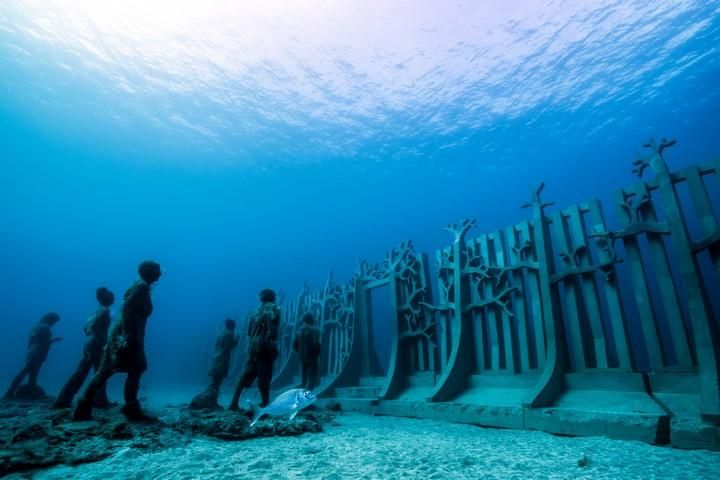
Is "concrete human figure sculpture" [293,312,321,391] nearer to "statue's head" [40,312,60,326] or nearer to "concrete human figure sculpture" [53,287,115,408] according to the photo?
"concrete human figure sculpture" [53,287,115,408]

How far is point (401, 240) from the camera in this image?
31766 millimetres

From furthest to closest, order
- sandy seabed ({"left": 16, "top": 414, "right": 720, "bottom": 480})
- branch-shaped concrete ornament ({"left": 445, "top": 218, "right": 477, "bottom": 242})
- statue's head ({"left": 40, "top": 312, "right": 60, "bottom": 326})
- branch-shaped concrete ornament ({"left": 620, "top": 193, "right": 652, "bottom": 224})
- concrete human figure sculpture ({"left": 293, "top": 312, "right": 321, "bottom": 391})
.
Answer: statue's head ({"left": 40, "top": 312, "right": 60, "bottom": 326})
concrete human figure sculpture ({"left": 293, "top": 312, "right": 321, "bottom": 391})
branch-shaped concrete ornament ({"left": 445, "top": 218, "right": 477, "bottom": 242})
branch-shaped concrete ornament ({"left": 620, "top": 193, "right": 652, "bottom": 224})
sandy seabed ({"left": 16, "top": 414, "right": 720, "bottom": 480})

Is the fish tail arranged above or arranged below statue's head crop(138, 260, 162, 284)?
below

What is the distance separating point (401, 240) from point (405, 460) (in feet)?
95.0

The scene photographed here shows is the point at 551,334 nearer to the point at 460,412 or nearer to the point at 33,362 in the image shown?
the point at 460,412

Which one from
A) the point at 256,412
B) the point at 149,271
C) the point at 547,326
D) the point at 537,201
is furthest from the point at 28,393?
the point at 537,201

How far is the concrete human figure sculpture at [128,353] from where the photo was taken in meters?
5.19

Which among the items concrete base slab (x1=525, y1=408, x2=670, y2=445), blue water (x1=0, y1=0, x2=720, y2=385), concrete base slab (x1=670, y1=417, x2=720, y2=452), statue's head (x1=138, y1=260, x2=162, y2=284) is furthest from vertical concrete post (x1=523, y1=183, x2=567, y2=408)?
blue water (x1=0, y1=0, x2=720, y2=385)

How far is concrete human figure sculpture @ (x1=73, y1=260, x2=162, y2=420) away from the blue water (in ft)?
57.6

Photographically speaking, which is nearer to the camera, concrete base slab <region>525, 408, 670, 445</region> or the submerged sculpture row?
concrete base slab <region>525, 408, 670, 445</region>

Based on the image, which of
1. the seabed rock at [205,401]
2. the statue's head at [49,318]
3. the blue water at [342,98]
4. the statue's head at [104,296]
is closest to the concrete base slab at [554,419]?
the seabed rock at [205,401]

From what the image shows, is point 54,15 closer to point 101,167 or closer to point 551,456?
point 551,456

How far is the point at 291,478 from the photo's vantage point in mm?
2545

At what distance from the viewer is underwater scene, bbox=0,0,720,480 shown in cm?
385
